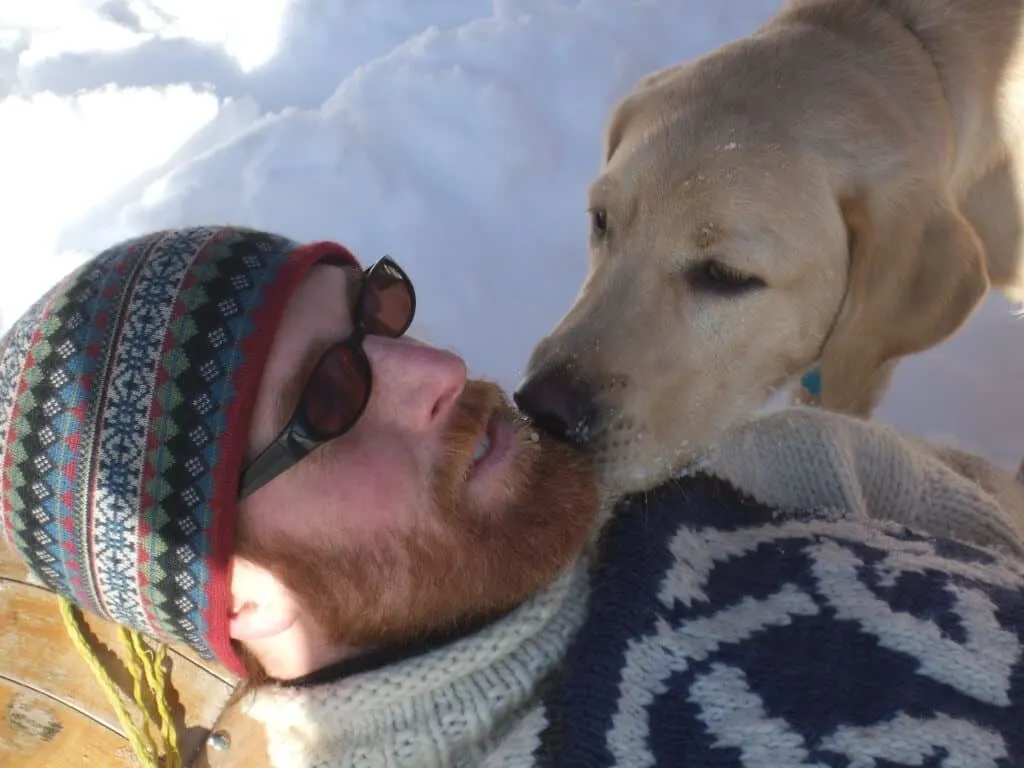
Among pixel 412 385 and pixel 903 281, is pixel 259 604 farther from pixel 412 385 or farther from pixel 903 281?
pixel 903 281

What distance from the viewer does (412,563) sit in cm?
158

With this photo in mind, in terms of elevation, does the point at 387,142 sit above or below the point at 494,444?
above

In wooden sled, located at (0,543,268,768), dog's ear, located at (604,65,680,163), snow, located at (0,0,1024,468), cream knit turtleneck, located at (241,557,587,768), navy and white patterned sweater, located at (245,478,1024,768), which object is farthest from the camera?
snow, located at (0,0,1024,468)

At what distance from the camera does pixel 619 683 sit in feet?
4.60

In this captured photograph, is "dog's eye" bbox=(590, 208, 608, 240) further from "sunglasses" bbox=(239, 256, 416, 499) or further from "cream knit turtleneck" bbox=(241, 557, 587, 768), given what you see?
"cream knit turtleneck" bbox=(241, 557, 587, 768)

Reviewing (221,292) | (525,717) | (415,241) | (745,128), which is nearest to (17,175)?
(415,241)

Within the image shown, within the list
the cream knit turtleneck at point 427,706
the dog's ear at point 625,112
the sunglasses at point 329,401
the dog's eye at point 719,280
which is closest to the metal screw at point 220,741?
→ the cream knit turtleneck at point 427,706

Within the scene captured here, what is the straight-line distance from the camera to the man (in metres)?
1.39

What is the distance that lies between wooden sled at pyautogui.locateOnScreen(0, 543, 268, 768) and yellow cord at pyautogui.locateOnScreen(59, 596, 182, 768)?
30mm

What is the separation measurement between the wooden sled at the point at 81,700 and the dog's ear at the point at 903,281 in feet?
5.85

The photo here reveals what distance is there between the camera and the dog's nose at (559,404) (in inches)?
74.2

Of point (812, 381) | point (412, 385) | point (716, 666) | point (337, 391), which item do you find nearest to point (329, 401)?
point (337, 391)

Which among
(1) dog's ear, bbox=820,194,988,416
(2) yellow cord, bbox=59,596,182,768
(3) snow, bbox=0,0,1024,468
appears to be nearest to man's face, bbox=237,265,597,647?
(2) yellow cord, bbox=59,596,182,768

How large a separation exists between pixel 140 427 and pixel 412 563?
1.75ft
